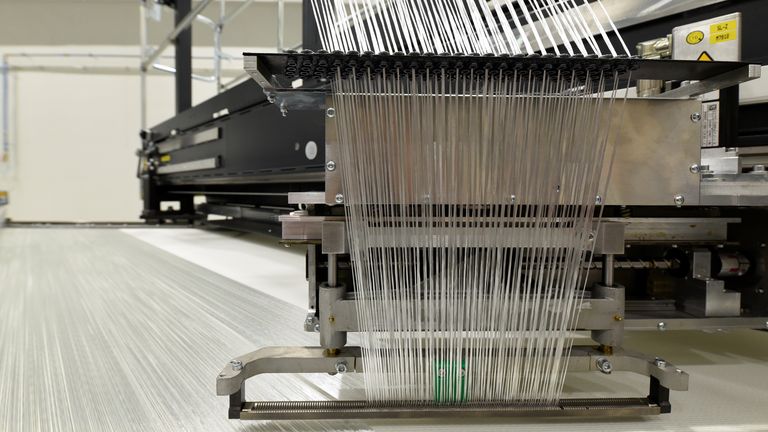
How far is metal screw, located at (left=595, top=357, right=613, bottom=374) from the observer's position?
2.09 feet

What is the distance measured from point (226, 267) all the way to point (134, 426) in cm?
129

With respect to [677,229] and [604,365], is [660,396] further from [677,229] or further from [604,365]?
[677,229]

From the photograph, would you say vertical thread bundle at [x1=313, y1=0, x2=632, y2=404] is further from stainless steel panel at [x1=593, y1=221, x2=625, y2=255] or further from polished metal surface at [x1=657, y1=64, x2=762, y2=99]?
polished metal surface at [x1=657, y1=64, x2=762, y2=99]

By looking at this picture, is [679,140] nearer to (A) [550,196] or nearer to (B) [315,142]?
(A) [550,196]

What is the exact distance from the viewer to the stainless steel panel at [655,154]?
2.19 feet

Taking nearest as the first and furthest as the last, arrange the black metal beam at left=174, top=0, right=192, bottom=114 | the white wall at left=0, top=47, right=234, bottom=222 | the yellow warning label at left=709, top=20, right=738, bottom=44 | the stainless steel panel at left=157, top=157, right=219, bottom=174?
the yellow warning label at left=709, top=20, right=738, bottom=44 → the stainless steel panel at left=157, top=157, right=219, bottom=174 → the black metal beam at left=174, top=0, right=192, bottom=114 → the white wall at left=0, top=47, right=234, bottom=222

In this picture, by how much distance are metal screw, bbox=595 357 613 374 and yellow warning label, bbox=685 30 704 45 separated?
57 centimetres

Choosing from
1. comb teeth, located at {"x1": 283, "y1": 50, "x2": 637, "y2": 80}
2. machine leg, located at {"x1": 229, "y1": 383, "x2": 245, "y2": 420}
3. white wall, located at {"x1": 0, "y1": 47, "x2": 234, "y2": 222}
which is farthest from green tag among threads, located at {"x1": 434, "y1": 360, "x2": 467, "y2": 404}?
white wall, located at {"x1": 0, "y1": 47, "x2": 234, "y2": 222}

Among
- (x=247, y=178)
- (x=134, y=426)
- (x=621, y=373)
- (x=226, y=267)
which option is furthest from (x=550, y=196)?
(x=247, y=178)

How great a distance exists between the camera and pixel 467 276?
631 millimetres

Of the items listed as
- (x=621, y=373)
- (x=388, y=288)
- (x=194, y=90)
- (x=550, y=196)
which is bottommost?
(x=621, y=373)

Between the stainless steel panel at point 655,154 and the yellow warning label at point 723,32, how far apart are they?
258mm

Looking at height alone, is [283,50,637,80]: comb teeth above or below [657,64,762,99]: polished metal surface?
below

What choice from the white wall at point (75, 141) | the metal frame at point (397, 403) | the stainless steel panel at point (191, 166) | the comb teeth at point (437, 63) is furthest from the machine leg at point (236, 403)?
the white wall at point (75, 141)
